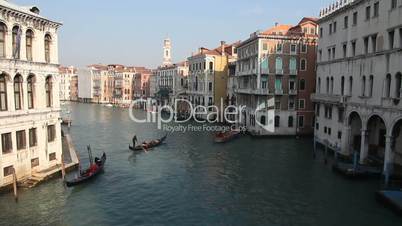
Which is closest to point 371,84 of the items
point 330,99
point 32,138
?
point 330,99

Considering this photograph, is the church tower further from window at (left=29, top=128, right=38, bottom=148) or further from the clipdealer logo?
window at (left=29, top=128, right=38, bottom=148)

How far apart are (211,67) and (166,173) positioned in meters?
32.8

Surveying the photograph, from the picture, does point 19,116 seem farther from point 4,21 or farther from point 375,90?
point 375,90

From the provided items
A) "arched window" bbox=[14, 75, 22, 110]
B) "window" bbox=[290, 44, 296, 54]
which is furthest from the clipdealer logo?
"arched window" bbox=[14, 75, 22, 110]

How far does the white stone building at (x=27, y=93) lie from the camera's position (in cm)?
1630

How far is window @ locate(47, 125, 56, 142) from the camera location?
770 inches

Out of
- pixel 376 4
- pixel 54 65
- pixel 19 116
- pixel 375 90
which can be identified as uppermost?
pixel 376 4

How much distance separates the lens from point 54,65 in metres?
19.5

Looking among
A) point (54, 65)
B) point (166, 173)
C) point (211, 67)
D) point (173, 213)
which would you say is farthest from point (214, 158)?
point (211, 67)

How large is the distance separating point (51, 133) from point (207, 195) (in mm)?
9614

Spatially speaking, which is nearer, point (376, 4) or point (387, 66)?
point (387, 66)

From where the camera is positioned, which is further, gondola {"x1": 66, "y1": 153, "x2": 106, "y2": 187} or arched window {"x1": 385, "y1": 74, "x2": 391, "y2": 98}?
arched window {"x1": 385, "y1": 74, "x2": 391, "y2": 98}

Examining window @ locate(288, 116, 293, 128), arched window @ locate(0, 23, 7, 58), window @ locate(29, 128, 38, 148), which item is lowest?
window @ locate(288, 116, 293, 128)

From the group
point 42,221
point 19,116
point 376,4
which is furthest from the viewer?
point 376,4
